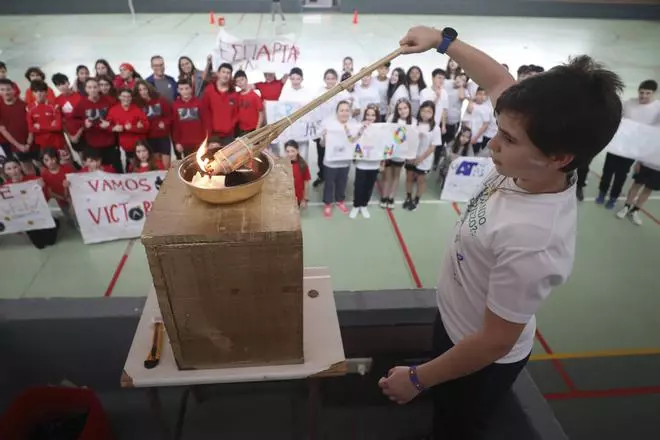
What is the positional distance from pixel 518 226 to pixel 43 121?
17.6 ft

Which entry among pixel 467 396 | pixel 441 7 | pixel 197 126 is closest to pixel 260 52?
pixel 197 126

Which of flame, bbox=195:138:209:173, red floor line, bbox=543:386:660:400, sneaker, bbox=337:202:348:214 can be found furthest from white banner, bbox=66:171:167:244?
red floor line, bbox=543:386:660:400

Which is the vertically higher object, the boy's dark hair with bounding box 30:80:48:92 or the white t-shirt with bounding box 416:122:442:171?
the boy's dark hair with bounding box 30:80:48:92

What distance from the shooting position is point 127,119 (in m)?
4.84

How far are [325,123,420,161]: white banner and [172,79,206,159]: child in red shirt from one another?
1.61 m

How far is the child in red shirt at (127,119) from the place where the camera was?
4.83 meters

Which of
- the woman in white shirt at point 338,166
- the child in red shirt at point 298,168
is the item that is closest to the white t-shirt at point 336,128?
the woman in white shirt at point 338,166

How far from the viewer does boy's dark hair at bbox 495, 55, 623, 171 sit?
3.72ft

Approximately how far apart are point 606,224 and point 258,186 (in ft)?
17.1

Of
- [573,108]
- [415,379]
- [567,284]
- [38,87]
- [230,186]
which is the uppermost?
[573,108]

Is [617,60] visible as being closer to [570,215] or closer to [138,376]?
[570,215]

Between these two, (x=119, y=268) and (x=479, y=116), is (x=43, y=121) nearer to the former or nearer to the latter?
(x=119, y=268)

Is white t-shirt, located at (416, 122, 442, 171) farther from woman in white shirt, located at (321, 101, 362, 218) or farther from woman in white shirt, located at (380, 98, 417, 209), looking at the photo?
woman in white shirt, located at (321, 101, 362, 218)

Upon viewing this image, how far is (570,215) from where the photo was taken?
137cm
